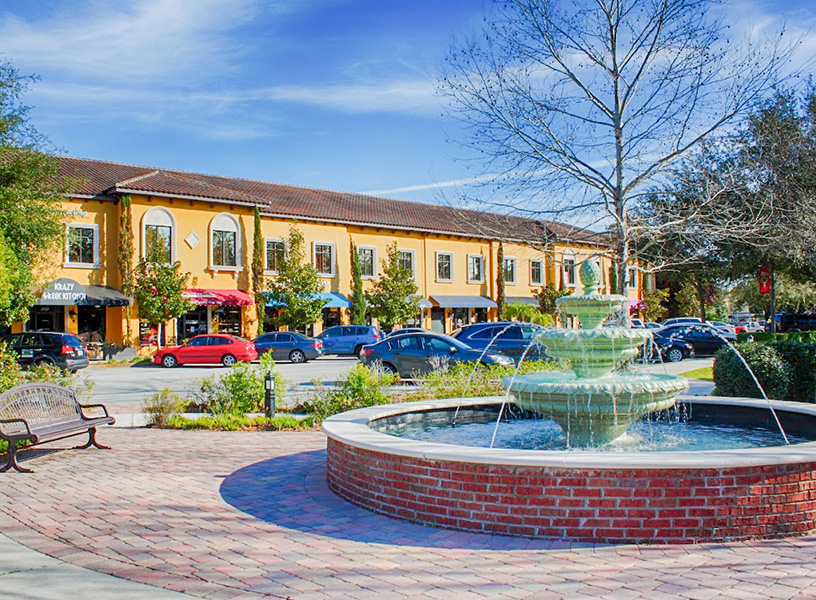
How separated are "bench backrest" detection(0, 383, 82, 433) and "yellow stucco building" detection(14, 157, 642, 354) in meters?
18.7

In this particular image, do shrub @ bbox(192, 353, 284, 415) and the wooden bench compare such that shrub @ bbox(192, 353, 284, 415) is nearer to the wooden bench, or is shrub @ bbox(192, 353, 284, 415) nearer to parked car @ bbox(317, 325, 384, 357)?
the wooden bench

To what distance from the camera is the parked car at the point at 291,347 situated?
31.8 meters

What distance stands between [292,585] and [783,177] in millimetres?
17699

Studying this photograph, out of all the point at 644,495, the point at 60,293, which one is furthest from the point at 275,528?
the point at 60,293

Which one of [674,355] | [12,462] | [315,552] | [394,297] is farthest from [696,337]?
[315,552]

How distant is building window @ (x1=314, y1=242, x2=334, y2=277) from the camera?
134ft

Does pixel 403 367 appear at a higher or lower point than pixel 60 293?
lower

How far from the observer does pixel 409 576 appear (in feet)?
16.3

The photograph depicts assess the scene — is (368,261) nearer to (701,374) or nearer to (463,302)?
(463,302)

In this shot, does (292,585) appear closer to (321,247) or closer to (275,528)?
(275,528)

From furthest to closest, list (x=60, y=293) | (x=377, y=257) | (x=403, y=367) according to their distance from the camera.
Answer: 1. (x=377, y=257)
2. (x=60, y=293)
3. (x=403, y=367)

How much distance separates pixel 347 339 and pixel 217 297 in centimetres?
743

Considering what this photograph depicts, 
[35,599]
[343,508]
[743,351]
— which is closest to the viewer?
[35,599]

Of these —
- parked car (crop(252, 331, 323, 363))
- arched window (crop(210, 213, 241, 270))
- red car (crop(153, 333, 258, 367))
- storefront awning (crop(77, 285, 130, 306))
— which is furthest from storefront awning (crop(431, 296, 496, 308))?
storefront awning (crop(77, 285, 130, 306))
